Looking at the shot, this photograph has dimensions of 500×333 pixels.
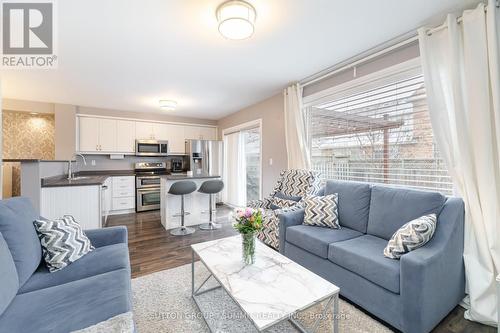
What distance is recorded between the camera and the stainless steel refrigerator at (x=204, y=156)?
5.77 m

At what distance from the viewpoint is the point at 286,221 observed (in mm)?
2547

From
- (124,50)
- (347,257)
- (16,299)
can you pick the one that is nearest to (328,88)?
(347,257)

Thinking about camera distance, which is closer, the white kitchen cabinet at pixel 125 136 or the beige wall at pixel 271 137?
the beige wall at pixel 271 137

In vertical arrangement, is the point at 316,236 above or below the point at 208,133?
below

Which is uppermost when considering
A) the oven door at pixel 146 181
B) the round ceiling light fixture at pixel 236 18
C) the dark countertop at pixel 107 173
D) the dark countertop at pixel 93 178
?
the round ceiling light fixture at pixel 236 18

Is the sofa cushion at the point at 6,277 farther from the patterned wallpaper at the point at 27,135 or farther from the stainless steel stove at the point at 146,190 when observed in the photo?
the patterned wallpaper at the point at 27,135

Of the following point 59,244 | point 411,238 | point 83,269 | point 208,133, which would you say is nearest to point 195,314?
point 83,269

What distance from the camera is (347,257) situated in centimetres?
185

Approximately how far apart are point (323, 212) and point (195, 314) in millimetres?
1621

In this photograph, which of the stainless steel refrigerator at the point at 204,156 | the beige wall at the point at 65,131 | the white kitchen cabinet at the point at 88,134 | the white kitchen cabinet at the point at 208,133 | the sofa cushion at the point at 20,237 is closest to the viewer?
the sofa cushion at the point at 20,237

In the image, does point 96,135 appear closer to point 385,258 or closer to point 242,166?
point 242,166

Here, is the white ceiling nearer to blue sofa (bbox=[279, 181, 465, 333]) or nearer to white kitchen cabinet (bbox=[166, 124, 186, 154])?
blue sofa (bbox=[279, 181, 465, 333])

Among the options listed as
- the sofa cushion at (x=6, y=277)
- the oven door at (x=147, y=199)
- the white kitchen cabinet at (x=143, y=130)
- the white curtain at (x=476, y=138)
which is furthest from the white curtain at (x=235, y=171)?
the sofa cushion at (x=6, y=277)

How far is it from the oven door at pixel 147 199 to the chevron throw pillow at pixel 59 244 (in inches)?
143
